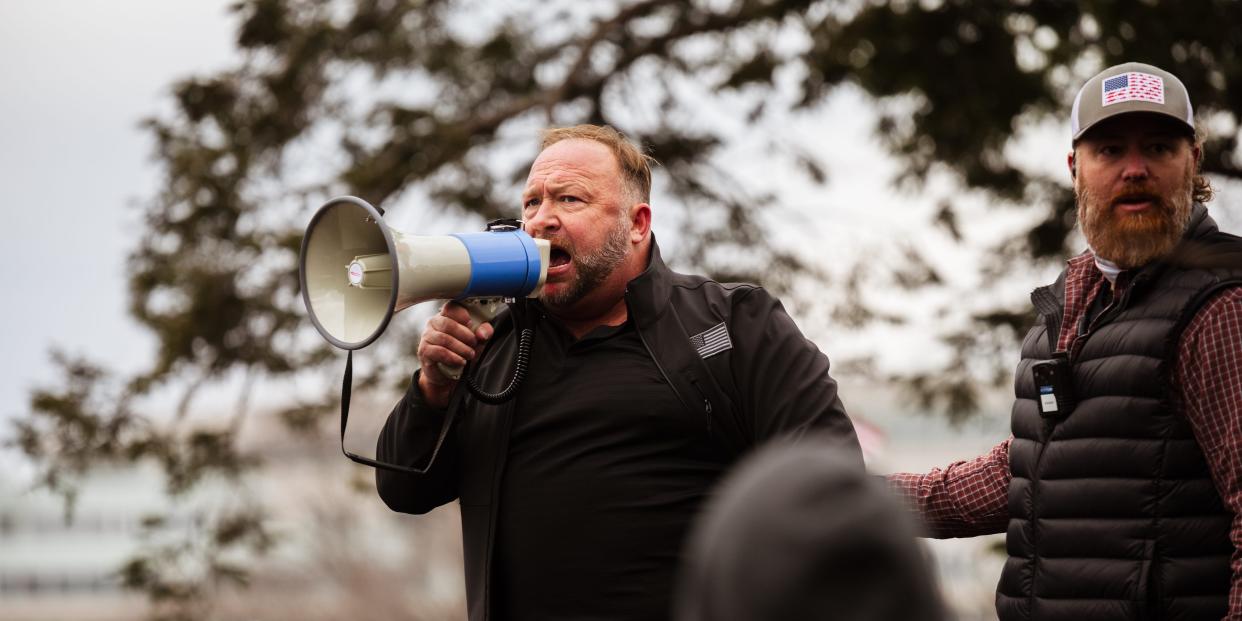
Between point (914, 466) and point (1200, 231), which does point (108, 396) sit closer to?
point (1200, 231)

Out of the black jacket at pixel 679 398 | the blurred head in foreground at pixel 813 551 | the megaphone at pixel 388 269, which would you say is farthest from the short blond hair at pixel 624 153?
the blurred head in foreground at pixel 813 551

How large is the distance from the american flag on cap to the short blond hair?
1177mm

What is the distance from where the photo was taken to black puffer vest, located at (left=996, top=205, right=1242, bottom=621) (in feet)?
9.64

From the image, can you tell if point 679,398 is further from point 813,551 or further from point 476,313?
point 813,551

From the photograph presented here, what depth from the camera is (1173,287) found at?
3.04m

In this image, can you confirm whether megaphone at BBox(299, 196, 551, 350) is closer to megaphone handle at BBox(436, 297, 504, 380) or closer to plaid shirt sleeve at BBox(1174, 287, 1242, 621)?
megaphone handle at BBox(436, 297, 504, 380)

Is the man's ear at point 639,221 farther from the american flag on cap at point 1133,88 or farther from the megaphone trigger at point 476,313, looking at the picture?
the american flag on cap at point 1133,88

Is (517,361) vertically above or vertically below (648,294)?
below

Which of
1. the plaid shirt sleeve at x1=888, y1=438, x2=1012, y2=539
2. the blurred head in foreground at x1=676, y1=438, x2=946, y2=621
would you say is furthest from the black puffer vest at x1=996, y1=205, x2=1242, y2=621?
the blurred head in foreground at x1=676, y1=438, x2=946, y2=621

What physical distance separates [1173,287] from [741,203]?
28.5 ft

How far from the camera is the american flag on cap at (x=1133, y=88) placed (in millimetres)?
3162

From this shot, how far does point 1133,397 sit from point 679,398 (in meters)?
0.97

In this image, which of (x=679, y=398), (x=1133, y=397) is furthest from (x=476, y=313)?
(x=1133, y=397)

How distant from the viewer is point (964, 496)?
348cm
